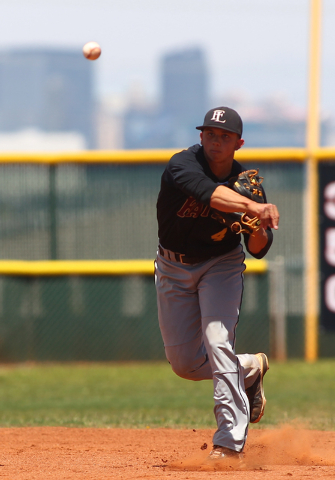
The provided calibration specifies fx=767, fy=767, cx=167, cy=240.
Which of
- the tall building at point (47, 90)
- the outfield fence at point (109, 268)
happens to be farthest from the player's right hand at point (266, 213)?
the tall building at point (47, 90)

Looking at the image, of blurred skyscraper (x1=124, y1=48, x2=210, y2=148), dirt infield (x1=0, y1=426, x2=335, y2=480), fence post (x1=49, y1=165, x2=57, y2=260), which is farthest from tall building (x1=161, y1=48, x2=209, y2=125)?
dirt infield (x1=0, y1=426, x2=335, y2=480)

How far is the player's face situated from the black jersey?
10cm

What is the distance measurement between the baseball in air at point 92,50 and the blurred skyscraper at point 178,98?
28.6m

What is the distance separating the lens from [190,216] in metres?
4.47

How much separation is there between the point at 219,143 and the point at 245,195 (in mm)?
334

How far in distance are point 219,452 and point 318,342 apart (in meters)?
6.20

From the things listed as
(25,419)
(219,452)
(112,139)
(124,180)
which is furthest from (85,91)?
(219,452)

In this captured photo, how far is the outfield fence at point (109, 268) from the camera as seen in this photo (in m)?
10.1

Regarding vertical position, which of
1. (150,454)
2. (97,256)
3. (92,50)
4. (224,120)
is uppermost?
(92,50)

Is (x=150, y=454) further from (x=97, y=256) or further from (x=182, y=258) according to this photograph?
(x=97, y=256)

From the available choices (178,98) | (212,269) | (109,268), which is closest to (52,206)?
(109,268)

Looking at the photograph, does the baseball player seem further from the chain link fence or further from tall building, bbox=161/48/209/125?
tall building, bbox=161/48/209/125

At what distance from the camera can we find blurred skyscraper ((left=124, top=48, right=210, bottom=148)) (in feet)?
119

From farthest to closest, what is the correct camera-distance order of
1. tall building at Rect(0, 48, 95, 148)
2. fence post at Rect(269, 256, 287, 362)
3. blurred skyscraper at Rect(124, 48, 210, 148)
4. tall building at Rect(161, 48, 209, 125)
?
1. tall building at Rect(161, 48, 209, 125)
2. tall building at Rect(0, 48, 95, 148)
3. blurred skyscraper at Rect(124, 48, 210, 148)
4. fence post at Rect(269, 256, 287, 362)
